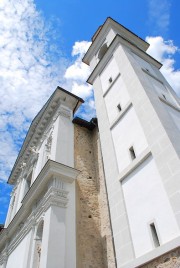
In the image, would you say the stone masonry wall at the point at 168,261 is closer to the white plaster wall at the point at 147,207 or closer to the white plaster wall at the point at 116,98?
the white plaster wall at the point at 147,207

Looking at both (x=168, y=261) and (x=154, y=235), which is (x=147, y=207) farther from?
(x=168, y=261)

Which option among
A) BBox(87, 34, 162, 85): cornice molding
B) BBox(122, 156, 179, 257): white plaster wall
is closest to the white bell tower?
BBox(122, 156, 179, 257): white plaster wall

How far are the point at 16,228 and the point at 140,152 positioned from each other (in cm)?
772

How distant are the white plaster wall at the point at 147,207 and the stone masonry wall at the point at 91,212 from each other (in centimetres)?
192

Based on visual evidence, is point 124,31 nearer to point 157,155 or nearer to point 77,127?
point 77,127

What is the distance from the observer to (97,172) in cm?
1034

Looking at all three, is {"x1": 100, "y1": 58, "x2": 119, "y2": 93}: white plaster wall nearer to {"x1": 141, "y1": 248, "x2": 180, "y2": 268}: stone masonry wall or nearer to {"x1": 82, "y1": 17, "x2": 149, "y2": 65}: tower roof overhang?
{"x1": 82, "y1": 17, "x2": 149, "y2": 65}: tower roof overhang

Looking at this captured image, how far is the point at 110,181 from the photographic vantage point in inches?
302

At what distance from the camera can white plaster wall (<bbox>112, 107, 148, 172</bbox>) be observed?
7145mm

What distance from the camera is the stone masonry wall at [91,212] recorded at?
25.6 ft

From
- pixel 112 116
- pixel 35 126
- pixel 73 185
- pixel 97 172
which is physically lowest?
pixel 73 185

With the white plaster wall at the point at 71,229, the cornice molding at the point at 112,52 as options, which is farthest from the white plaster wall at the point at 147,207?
the cornice molding at the point at 112,52

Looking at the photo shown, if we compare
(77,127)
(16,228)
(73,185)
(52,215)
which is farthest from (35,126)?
→ (52,215)

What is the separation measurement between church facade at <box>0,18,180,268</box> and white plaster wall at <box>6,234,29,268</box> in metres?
0.05
